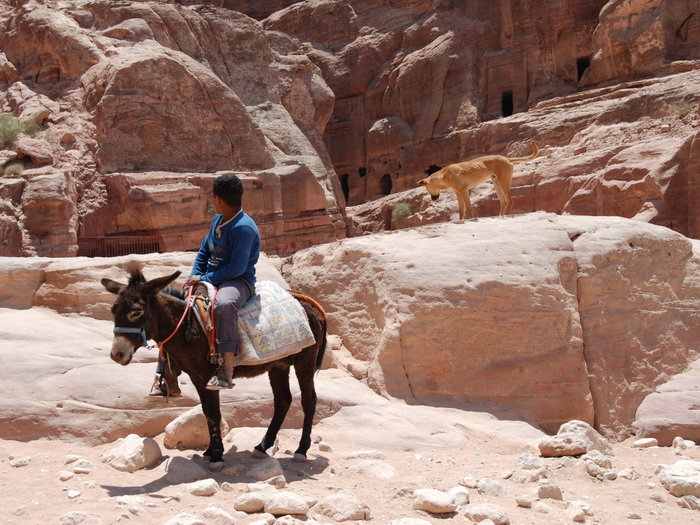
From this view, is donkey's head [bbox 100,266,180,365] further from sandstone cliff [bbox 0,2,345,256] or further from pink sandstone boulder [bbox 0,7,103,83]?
pink sandstone boulder [bbox 0,7,103,83]

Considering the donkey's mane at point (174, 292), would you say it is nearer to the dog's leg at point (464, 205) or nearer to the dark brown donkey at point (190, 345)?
the dark brown donkey at point (190, 345)

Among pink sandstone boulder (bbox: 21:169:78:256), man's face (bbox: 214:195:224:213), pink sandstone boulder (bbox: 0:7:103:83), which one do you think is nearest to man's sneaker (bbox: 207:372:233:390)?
man's face (bbox: 214:195:224:213)

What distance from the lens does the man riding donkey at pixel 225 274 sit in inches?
215

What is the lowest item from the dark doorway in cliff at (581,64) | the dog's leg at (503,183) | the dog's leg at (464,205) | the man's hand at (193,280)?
the man's hand at (193,280)

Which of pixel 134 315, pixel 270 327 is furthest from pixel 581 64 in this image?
pixel 134 315

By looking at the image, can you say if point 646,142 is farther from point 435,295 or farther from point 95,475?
point 95,475

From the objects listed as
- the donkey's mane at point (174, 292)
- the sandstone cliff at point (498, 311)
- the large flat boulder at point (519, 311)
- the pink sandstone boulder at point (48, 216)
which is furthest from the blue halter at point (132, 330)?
the pink sandstone boulder at point (48, 216)

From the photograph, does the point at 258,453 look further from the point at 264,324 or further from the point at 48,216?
the point at 48,216

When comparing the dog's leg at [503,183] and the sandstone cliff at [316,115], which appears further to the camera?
the sandstone cliff at [316,115]

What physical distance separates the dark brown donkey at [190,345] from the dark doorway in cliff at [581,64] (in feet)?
106

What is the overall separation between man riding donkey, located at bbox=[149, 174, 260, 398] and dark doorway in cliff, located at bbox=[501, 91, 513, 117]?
105ft

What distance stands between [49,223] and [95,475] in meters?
13.4

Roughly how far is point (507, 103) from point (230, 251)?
32627 mm

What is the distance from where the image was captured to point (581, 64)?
35.2m
